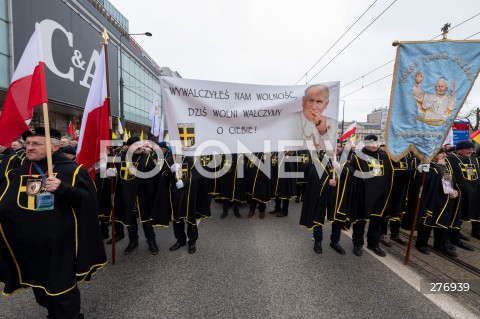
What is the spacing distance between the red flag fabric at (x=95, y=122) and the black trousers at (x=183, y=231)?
5.63 feet

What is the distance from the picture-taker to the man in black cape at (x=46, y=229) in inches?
85.7

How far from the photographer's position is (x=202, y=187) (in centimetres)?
475

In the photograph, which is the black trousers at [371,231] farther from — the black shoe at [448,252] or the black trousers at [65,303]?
the black trousers at [65,303]

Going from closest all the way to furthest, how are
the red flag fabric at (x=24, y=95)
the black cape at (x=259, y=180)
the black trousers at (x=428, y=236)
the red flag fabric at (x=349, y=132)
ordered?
the red flag fabric at (x=24, y=95)
the black trousers at (x=428, y=236)
the red flag fabric at (x=349, y=132)
the black cape at (x=259, y=180)

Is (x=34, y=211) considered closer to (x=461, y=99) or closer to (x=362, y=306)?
(x=362, y=306)

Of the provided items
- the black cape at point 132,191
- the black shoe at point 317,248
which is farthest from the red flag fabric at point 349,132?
the black cape at point 132,191

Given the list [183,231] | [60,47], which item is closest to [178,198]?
[183,231]

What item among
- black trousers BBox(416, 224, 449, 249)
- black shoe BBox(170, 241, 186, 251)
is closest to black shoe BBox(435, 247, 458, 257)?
black trousers BBox(416, 224, 449, 249)

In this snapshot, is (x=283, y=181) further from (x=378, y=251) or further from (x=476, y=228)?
(x=476, y=228)

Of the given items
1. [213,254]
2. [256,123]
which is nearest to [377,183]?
[256,123]

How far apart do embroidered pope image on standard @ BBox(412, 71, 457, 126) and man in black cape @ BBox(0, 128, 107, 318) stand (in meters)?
4.32

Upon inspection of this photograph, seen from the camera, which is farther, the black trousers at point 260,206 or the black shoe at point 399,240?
the black trousers at point 260,206

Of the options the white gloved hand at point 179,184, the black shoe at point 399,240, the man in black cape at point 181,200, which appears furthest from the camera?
the black shoe at point 399,240

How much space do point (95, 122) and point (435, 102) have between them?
4.73m
